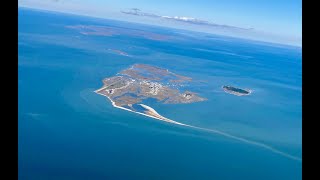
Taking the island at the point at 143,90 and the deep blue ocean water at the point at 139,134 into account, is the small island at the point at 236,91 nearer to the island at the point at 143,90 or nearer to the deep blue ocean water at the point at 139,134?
the deep blue ocean water at the point at 139,134

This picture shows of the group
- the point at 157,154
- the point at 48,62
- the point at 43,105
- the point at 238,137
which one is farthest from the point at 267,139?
the point at 48,62

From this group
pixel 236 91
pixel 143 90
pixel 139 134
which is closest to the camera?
pixel 139 134

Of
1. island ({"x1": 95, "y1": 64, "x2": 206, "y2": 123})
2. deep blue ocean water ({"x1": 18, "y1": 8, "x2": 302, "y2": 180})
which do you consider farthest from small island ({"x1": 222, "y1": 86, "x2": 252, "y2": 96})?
island ({"x1": 95, "y1": 64, "x2": 206, "y2": 123})

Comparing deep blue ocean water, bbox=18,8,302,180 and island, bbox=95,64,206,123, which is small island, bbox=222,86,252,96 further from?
island, bbox=95,64,206,123

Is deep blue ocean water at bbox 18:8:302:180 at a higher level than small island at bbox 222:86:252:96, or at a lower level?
lower

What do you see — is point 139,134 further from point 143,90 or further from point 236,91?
point 236,91

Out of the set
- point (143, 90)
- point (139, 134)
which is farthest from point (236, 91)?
point (139, 134)
